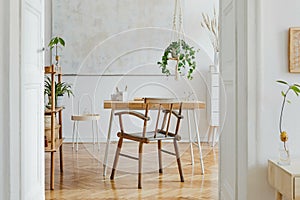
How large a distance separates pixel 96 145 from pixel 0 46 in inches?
147

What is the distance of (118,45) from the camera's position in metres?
6.36

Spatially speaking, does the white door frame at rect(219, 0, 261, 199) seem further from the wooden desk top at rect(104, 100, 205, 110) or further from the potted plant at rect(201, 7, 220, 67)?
the potted plant at rect(201, 7, 220, 67)

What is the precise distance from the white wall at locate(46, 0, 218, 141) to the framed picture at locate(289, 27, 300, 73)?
12.7 ft

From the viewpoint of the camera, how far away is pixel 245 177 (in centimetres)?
238

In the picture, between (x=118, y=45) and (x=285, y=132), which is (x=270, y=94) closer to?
(x=285, y=132)

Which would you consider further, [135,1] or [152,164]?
[135,1]

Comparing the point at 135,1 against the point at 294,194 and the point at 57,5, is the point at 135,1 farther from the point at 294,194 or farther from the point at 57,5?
the point at 294,194

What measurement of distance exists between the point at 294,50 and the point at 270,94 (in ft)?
1.00

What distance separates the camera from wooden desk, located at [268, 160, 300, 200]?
6.45 ft

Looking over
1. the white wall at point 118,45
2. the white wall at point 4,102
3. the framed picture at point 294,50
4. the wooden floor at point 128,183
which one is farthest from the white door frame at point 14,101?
the white wall at point 118,45

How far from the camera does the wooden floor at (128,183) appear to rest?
344 cm

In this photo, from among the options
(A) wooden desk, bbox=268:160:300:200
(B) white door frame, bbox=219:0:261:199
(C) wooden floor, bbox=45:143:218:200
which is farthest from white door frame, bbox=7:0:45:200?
(A) wooden desk, bbox=268:160:300:200

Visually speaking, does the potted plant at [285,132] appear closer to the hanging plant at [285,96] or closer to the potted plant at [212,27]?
the hanging plant at [285,96]

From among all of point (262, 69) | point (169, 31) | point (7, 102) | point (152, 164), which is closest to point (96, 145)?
point (152, 164)
